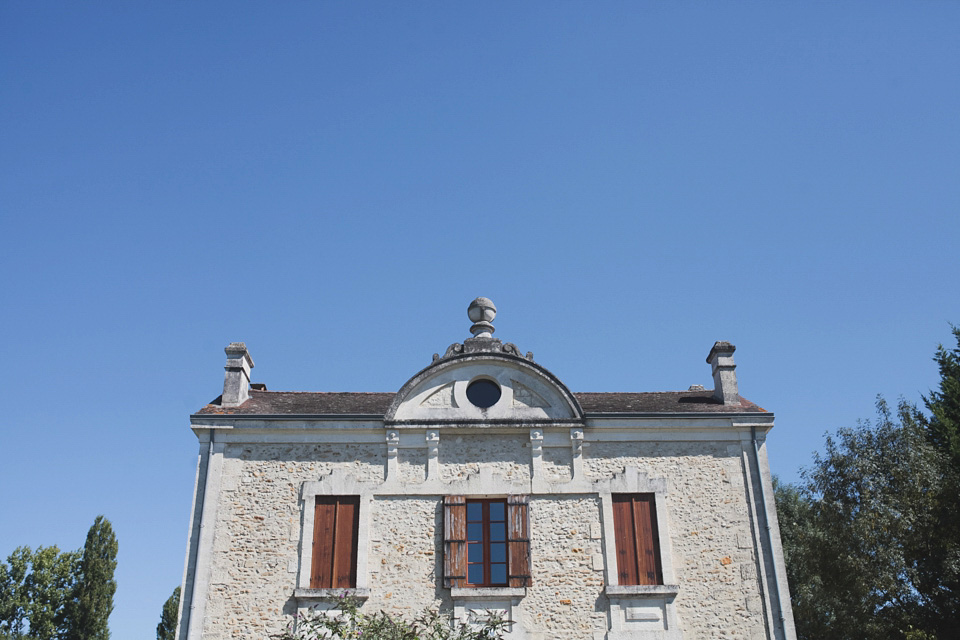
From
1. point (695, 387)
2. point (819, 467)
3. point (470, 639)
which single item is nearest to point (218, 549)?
point (470, 639)

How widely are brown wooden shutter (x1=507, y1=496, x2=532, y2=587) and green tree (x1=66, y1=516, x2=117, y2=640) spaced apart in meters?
21.1

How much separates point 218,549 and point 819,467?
13.8m

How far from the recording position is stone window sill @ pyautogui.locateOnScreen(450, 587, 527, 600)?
11250 millimetres

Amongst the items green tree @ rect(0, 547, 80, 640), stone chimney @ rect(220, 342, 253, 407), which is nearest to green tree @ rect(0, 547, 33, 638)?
green tree @ rect(0, 547, 80, 640)

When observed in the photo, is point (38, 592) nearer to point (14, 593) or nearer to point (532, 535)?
point (14, 593)

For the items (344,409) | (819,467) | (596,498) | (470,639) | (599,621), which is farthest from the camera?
(819,467)

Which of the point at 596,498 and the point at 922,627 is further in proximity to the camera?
the point at 922,627

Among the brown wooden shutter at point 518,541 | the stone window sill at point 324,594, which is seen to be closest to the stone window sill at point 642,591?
the brown wooden shutter at point 518,541

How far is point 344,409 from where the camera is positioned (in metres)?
13.1

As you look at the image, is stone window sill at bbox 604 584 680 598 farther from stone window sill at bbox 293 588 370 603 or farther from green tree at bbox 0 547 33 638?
green tree at bbox 0 547 33 638

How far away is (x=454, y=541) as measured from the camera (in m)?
11.6

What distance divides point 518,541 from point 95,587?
21500mm

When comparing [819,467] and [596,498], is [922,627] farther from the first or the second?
[596,498]

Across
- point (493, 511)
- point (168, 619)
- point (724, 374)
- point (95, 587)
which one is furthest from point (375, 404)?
point (168, 619)
